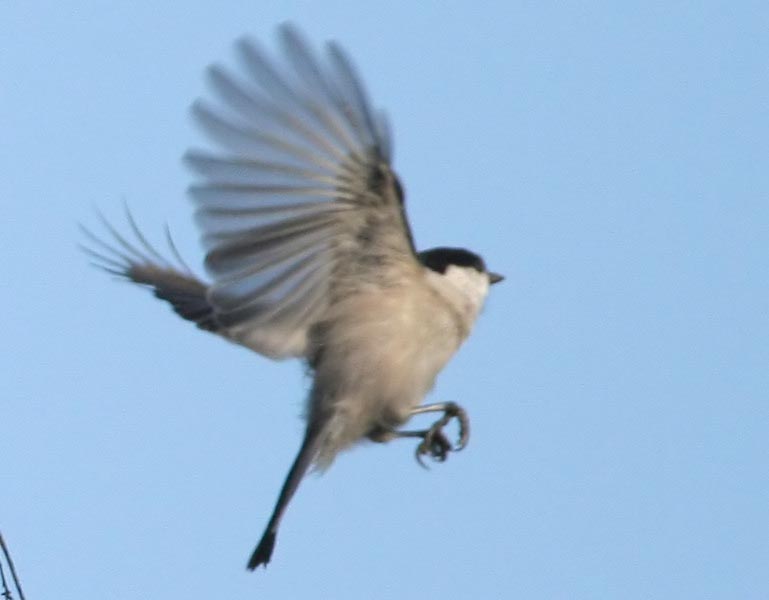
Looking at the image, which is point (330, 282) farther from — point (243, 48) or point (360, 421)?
point (243, 48)

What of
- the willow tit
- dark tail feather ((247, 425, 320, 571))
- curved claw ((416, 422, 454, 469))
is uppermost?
the willow tit

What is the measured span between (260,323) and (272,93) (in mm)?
789

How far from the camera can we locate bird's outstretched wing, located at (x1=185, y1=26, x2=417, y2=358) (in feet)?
11.6

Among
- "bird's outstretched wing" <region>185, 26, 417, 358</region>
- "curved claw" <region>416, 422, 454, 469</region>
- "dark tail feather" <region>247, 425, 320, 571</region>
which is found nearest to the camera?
"bird's outstretched wing" <region>185, 26, 417, 358</region>

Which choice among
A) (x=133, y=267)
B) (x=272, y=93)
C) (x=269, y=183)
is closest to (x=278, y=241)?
(x=269, y=183)

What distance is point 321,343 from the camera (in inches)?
165

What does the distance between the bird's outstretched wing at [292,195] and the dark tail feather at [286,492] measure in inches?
11.0

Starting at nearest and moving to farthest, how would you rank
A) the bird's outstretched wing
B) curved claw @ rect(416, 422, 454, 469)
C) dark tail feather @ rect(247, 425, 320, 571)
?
the bird's outstretched wing, dark tail feather @ rect(247, 425, 320, 571), curved claw @ rect(416, 422, 454, 469)

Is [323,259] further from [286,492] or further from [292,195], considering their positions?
[286,492]

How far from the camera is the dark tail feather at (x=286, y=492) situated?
376 centimetres

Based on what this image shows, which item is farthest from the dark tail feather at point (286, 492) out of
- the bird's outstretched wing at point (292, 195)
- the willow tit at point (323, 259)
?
the bird's outstretched wing at point (292, 195)

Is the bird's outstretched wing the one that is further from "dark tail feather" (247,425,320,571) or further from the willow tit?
"dark tail feather" (247,425,320,571)

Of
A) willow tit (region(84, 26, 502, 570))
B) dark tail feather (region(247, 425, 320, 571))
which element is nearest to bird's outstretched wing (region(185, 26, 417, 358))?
willow tit (region(84, 26, 502, 570))

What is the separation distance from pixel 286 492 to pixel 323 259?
0.64 meters
